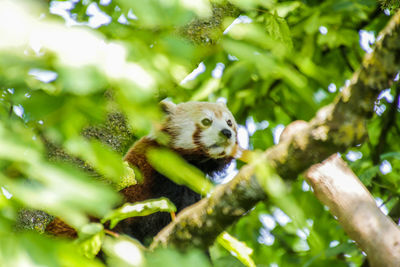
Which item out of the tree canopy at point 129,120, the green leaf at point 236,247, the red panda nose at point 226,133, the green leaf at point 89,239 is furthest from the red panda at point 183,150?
the green leaf at point 89,239

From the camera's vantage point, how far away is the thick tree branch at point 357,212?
7.46 feet

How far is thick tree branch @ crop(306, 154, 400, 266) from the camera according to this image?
227 centimetres

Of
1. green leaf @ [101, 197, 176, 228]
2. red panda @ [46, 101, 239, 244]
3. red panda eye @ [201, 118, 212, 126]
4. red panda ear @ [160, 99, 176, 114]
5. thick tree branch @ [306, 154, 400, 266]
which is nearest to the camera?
green leaf @ [101, 197, 176, 228]

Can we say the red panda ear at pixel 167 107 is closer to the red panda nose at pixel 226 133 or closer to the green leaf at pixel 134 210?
the red panda nose at pixel 226 133

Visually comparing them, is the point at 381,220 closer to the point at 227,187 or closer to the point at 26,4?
the point at 227,187

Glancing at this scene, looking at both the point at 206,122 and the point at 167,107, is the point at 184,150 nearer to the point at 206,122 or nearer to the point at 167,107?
the point at 206,122

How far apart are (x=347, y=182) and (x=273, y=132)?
245 cm

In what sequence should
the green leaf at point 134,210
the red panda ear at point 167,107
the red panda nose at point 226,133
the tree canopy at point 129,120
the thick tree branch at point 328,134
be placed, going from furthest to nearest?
the red panda ear at point 167,107
the red panda nose at point 226,133
the green leaf at point 134,210
the thick tree branch at point 328,134
the tree canopy at point 129,120

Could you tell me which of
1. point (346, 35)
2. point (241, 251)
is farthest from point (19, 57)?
point (346, 35)

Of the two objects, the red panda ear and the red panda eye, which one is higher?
the red panda eye

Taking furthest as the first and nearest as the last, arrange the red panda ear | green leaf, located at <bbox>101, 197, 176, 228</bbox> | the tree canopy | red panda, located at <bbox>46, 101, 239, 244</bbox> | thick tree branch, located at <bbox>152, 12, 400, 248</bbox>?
the red panda ear < red panda, located at <bbox>46, 101, 239, 244</bbox> < green leaf, located at <bbox>101, 197, 176, 228</bbox> < thick tree branch, located at <bbox>152, 12, 400, 248</bbox> < the tree canopy

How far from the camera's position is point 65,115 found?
1.21 meters

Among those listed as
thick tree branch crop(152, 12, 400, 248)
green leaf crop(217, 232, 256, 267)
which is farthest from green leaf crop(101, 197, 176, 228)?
green leaf crop(217, 232, 256, 267)

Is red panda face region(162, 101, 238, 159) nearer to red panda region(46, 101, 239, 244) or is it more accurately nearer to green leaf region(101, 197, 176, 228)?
red panda region(46, 101, 239, 244)
